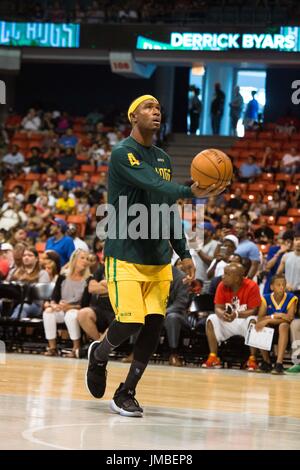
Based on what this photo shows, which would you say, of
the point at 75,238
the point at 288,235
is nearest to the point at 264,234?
the point at 288,235

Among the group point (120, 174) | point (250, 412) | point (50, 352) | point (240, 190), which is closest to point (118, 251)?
point (120, 174)

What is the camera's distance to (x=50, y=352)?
1182 cm

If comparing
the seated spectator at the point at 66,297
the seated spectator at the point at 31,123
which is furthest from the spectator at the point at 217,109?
the seated spectator at the point at 66,297

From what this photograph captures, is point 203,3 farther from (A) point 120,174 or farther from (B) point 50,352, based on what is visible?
(A) point 120,174

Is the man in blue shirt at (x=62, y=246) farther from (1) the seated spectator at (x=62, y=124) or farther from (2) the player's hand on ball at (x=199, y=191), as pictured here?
(1) the seated spectator at (x=62, y=124)

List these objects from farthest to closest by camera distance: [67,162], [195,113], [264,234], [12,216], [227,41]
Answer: [195,113] < [67,162] < [227,41] < [12,216] < [264,234]

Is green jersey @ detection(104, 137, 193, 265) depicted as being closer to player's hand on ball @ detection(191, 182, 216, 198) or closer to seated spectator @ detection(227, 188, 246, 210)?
player's hand on ball @ detection(191, 182, 216, 198)

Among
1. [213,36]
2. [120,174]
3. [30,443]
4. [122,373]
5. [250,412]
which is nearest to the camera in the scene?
[30,443]

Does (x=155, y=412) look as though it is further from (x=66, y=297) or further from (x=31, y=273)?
(x=31, y=273)

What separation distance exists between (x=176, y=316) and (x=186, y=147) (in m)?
13.8

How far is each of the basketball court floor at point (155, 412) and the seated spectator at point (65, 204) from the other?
32.2 ft

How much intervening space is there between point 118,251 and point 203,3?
19.3 meters

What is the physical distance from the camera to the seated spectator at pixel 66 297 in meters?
11.9

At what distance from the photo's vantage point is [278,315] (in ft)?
36.4
